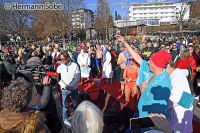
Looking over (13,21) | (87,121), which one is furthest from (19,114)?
(13,21)

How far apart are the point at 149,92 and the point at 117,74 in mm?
15087

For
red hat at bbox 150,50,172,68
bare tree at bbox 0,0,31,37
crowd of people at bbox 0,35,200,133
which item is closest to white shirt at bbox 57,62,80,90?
crowd of people at bbox 0,35,200,133

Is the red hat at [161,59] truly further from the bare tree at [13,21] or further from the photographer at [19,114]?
the bare tree at [13,21]

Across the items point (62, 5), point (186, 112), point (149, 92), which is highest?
point (62, 5)

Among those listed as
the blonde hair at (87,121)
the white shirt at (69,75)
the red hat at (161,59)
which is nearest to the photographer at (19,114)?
the blonde hair at (87,121)

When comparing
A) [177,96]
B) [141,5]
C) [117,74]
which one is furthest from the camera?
[141,5]

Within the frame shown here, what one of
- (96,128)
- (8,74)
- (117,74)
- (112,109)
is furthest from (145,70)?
(117,74)

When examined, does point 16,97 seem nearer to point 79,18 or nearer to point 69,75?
point 69,75

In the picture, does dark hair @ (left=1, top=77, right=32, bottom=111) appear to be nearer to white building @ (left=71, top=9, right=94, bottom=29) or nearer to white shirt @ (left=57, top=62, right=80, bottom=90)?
white shirt @ (left=57, top=62, right=80, bottom=90)

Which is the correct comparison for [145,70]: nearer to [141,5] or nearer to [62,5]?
[62,5]

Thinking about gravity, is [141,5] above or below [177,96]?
above

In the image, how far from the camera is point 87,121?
10.8 feet

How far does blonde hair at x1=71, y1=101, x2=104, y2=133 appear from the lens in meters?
3.29

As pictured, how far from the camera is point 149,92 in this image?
429cm
